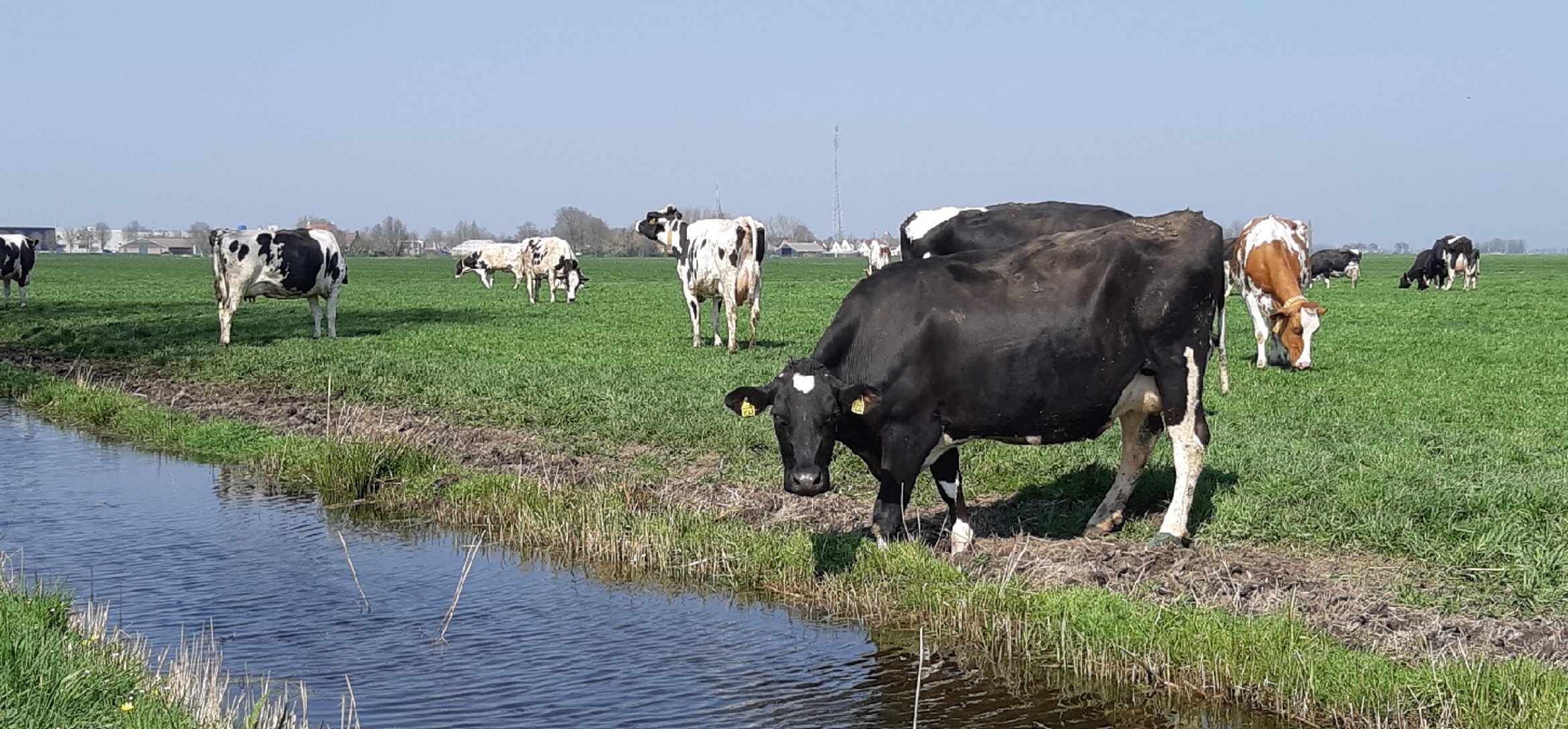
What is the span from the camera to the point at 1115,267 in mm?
10609

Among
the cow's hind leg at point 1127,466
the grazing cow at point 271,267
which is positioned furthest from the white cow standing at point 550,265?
the cow's hind leg at point 1127,466

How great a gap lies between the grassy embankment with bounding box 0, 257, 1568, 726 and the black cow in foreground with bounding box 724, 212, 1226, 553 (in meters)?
0.83

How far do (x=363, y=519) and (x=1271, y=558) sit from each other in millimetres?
7782

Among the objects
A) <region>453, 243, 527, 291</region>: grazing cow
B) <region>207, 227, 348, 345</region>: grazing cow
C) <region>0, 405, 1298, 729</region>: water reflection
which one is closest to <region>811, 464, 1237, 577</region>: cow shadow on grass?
<region>0, 405, 1298, 729</region>: water reflection

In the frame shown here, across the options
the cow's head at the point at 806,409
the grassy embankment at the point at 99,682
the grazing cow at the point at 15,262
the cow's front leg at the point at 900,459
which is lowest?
the grassy embankment at the point at 99,682

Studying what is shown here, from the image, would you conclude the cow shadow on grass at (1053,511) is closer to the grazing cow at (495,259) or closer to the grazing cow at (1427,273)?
the grazing cow at (495,259)

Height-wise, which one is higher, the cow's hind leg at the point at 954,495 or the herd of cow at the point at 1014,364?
the herd of cow at the point at 1014,364

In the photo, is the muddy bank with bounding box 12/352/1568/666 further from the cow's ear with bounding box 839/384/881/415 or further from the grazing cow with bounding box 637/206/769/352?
the grazing cow with bounding box 637/206/769/352

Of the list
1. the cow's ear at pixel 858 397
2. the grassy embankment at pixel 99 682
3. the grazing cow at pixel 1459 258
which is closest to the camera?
the grassy embankment at pixel 99 682

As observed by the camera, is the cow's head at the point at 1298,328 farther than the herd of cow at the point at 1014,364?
Yes

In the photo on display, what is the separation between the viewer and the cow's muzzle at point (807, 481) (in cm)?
951

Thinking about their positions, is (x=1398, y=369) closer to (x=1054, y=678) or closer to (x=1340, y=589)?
(x=1340, y=589)

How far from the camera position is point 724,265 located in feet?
82.2

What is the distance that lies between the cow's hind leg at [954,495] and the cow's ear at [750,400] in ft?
5.11
